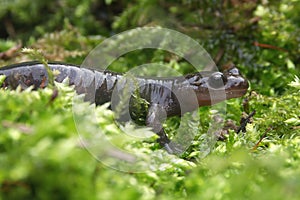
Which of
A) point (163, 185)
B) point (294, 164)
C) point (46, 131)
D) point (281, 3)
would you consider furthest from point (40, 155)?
point (281, 3)

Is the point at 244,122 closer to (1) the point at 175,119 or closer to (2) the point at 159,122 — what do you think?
(2) the point at 159,122

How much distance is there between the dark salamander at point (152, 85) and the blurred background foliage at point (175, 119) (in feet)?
0.41

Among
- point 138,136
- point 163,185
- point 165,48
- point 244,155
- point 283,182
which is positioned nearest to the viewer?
point 283,182

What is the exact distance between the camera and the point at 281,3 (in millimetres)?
3588

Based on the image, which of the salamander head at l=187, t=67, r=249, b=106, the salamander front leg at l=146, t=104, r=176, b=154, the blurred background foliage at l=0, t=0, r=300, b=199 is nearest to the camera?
the blurred background foliage at l=0, t=0, r=300, b=199

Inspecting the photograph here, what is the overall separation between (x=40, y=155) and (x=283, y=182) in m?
0.74

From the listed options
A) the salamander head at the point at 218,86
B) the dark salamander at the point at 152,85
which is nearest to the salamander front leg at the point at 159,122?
the dark salamander at the point at 152,85

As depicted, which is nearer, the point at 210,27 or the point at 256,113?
the point at 256,113

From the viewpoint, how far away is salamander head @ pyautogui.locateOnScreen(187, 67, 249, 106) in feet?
8.25

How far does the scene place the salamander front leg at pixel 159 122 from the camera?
2.11m

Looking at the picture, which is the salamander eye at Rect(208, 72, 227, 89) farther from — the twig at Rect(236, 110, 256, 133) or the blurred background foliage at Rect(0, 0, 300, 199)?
the twig at Rect(236, 110, 256, 133)

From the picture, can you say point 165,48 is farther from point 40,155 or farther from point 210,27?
point 40,155

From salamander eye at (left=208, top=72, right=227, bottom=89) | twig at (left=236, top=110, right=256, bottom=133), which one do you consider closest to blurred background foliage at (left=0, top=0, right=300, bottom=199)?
twig at (left=236, top=110, right=256, bottom=133)

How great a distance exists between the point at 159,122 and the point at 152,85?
1.25 ft
